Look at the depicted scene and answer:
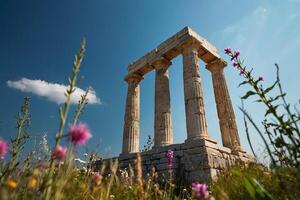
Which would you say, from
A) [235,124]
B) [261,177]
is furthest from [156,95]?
[261,177]

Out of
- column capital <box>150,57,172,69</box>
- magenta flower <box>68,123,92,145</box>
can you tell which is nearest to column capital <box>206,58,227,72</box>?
column capital <box>150,57,172,69</box>

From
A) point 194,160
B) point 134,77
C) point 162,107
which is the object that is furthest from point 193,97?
point 134,77

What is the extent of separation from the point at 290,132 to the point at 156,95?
12663 millimetres

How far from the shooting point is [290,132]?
2076mm

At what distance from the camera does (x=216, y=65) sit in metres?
15.6

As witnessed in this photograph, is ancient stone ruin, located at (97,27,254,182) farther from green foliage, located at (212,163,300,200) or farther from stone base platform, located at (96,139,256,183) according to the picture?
green foliage, located at (212,163,300,200)

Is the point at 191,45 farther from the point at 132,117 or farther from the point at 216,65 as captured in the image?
the point at 132,117

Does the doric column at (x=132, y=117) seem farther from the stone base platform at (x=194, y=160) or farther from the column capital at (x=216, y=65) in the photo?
the column capital at (x=216, y=65)

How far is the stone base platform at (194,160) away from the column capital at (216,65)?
6.36 m

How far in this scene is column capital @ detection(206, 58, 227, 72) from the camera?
51.1 feet

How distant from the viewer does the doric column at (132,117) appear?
1512 centimetres

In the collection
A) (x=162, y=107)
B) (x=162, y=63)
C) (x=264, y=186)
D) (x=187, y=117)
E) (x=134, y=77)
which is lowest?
(x=264, y=186)

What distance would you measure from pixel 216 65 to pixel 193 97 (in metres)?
4.64

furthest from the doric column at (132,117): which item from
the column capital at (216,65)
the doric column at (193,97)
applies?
the column capital at (216,65)
